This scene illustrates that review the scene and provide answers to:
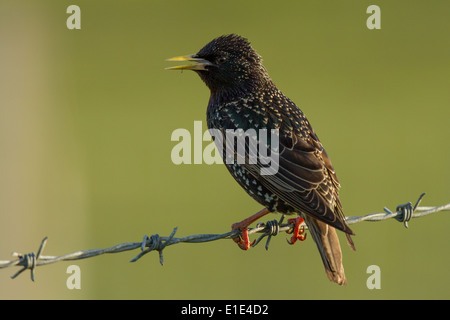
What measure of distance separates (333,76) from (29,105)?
4.67 meters

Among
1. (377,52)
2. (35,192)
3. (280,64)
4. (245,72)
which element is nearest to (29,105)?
(35,192)

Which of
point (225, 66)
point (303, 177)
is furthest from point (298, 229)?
point (225, 66)

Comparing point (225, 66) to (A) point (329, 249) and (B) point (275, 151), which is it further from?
(A) point (329, 249)

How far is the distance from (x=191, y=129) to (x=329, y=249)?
5404 mm

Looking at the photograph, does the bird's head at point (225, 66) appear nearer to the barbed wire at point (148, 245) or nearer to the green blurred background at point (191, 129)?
the barbed wire at point (148, 245)

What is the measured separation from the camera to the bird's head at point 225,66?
5469mm

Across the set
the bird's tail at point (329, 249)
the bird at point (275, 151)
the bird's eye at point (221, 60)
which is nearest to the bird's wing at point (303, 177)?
the bird at point (275, 151)

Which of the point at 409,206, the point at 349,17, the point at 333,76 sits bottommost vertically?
the point at 409,206

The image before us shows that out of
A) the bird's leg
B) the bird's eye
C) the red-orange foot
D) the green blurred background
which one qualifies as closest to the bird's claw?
the bird's leg

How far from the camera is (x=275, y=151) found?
4758 mm

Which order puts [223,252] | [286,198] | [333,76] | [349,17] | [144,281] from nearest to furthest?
[286,198] < [144,281] < [223,252] < [333,76] < [349,17]

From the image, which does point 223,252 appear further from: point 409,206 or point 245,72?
point 409,206

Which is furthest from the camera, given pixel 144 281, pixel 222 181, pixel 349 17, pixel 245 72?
pixel 349 17

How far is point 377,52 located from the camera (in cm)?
1189
